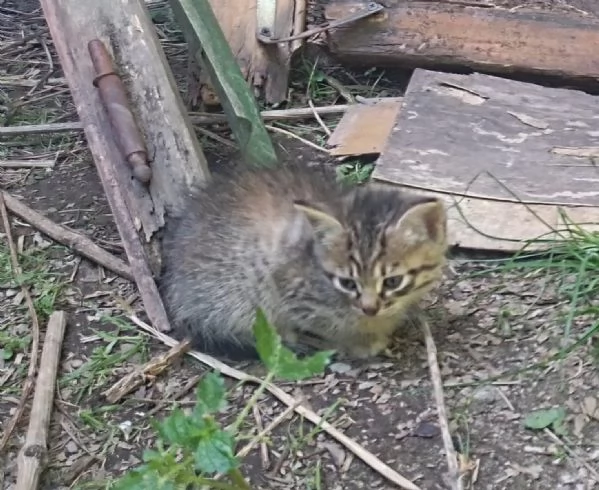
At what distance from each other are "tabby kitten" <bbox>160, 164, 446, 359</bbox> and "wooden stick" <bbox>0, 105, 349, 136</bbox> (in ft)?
3.43

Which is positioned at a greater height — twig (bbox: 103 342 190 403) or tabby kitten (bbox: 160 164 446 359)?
tabby kitten (bbox: 160 164 446 359)

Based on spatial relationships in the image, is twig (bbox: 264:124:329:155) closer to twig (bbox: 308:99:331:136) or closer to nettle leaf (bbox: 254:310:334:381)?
twig (bbox: 308:99:331:136)

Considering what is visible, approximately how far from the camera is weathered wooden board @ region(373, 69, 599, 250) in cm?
406

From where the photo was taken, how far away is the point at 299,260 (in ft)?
11.8

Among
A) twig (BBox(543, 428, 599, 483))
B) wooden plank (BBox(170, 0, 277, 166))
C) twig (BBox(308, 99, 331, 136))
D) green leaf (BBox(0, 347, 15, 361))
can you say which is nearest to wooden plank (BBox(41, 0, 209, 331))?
wooden plank (BBox(170, 0, 277, 166))

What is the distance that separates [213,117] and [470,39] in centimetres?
138

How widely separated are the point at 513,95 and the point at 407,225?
1.62 metres

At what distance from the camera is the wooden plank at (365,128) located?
4.73 metres

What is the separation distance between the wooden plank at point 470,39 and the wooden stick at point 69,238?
178 centimetres

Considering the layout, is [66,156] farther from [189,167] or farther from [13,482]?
[13,482]

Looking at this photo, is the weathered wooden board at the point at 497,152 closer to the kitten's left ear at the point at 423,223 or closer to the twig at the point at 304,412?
the kitten's left ear at the point at 423,223

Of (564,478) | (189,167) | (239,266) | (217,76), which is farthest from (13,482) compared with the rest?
(217,76)

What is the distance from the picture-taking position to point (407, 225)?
3385 millimetres

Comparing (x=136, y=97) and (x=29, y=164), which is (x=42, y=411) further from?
(x=29, y=164)
